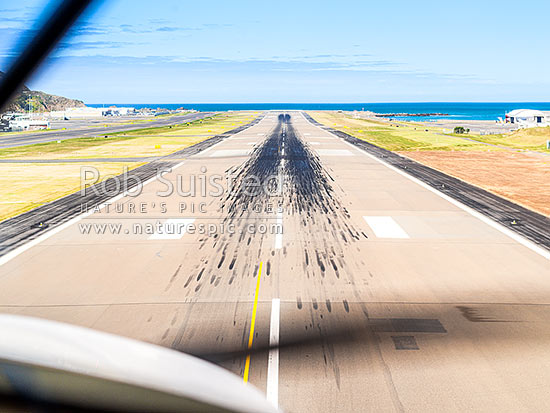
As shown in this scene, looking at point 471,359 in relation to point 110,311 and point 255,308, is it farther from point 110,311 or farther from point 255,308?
point 110,311

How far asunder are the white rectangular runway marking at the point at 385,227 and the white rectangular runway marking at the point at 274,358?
7.76 metres

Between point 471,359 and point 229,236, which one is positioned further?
point 229,236

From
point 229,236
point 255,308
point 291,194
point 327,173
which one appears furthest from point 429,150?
point 255,308

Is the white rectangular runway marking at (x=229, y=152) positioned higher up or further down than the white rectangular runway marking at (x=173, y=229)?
higher up

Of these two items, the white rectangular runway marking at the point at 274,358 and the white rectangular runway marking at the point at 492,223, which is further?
the white rectangular runway marking at the point at 492,223

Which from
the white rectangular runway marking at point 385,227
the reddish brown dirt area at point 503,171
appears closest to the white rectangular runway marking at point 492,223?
the reddish brown dirt area at point 503,171

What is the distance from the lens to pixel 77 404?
192 centimetres

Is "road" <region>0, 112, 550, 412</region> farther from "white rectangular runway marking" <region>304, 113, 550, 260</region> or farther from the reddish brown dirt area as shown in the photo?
the reddish brown dirt area

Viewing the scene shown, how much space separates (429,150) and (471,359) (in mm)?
46631

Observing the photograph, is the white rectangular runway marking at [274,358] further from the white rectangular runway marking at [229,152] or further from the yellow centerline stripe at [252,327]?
the white rectangular runway marking at [229,152]

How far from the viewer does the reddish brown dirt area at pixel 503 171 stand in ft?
→ 86.1

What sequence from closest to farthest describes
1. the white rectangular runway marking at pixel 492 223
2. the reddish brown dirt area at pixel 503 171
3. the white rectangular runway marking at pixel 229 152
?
the white rectangular runway marking at pixel 492 223 < the reddish brown dirt area at pixel 503 171 < the white rectangular runway marking at pixel 229 152

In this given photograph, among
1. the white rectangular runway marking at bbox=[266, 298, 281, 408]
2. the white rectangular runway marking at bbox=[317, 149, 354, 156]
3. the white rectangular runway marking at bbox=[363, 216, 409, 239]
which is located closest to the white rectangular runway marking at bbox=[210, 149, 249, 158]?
the white rectangular runway marking at bbox=[317, 149, 354, 156]

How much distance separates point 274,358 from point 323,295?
3.51m
